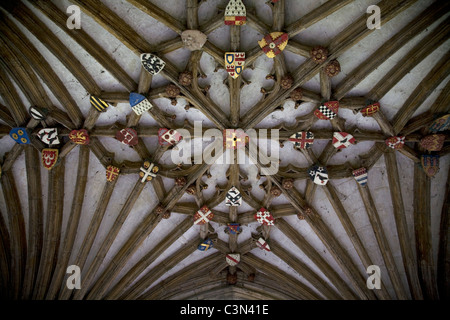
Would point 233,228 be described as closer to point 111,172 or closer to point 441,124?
point 111,172

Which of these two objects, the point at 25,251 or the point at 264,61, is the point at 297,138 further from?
the point at 25,251

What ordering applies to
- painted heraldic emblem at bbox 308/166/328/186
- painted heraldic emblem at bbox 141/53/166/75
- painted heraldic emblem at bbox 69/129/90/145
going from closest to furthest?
painted heraldic emblem at bbox 141/53/166/75 → painted heraldic emblem at bbox 69/129/90/145 → painted heraldic emblem at bbox 308/166/328/186

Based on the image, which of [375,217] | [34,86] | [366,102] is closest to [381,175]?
[375,217]

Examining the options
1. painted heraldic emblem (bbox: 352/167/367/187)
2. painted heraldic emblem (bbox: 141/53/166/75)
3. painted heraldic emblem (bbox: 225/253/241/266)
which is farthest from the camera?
painted heraldic emblem (bbox: 225/253/241/266)

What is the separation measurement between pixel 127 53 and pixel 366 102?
6.25 metres

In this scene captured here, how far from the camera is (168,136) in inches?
460

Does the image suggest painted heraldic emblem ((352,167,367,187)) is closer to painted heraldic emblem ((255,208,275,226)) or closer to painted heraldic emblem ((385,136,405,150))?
painted heraldic emblem ((385,136,405,150))

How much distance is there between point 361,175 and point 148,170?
6222 mm

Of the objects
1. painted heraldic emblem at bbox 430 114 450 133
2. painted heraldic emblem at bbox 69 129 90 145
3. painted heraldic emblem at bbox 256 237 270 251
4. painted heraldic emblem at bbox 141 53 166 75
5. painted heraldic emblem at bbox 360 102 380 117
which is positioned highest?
A: painted heraldic emblem at bbox 141 53 166 75

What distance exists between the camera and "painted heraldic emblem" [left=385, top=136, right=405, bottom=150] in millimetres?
11008

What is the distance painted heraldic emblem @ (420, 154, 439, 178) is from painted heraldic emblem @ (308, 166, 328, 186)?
263cm

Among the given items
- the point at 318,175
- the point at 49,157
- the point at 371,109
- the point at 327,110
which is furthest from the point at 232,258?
the point at 371,109

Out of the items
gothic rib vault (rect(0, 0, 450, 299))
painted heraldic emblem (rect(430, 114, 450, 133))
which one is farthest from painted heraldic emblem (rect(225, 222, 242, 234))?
painted heraldic emblem (rect(430, 114, 450, 133))

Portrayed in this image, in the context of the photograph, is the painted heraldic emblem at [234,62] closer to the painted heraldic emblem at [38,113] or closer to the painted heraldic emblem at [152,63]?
the painted heraldic emblem at [152,63]
